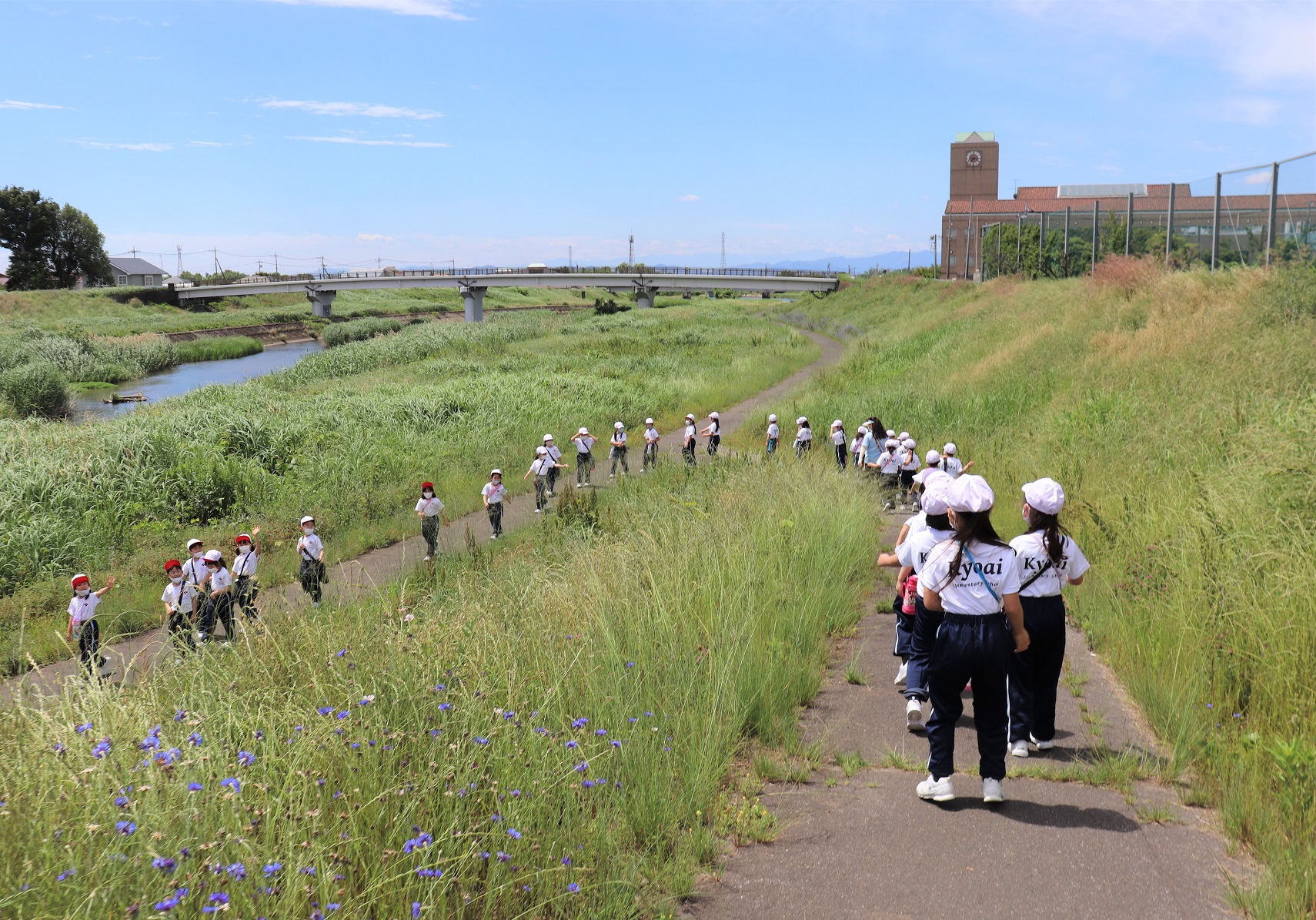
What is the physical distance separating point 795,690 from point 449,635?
2562 millimetres

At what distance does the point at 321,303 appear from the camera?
3922 inches

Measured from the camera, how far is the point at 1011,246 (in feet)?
172

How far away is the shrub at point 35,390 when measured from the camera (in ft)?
123

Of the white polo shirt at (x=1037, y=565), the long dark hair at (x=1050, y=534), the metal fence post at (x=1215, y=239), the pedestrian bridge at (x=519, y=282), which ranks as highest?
the pedestrian bridge at (x=519, y=282)

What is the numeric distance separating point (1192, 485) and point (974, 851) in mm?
5894

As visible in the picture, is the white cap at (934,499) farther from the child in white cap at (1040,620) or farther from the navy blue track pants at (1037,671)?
the navy blue track pants at (1037,671)

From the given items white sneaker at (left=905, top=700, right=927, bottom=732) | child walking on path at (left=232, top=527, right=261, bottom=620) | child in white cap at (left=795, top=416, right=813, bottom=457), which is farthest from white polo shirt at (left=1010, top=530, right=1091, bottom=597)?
child in white cap at (left=795, top=416, right=813, bottom=457)

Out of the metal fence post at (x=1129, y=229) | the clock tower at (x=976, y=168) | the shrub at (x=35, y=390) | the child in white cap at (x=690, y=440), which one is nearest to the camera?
the child in white cap at (x=690, y=440)

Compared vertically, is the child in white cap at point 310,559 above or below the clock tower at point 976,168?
below

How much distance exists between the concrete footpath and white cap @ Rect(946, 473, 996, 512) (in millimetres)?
1727

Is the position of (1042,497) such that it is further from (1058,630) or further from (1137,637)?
(1137,637)

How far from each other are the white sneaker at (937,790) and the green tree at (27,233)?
108 metres

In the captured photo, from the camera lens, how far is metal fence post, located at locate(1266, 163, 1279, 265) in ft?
52.5

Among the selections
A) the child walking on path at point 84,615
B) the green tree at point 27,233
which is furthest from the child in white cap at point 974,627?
the green tree at point 27,233
